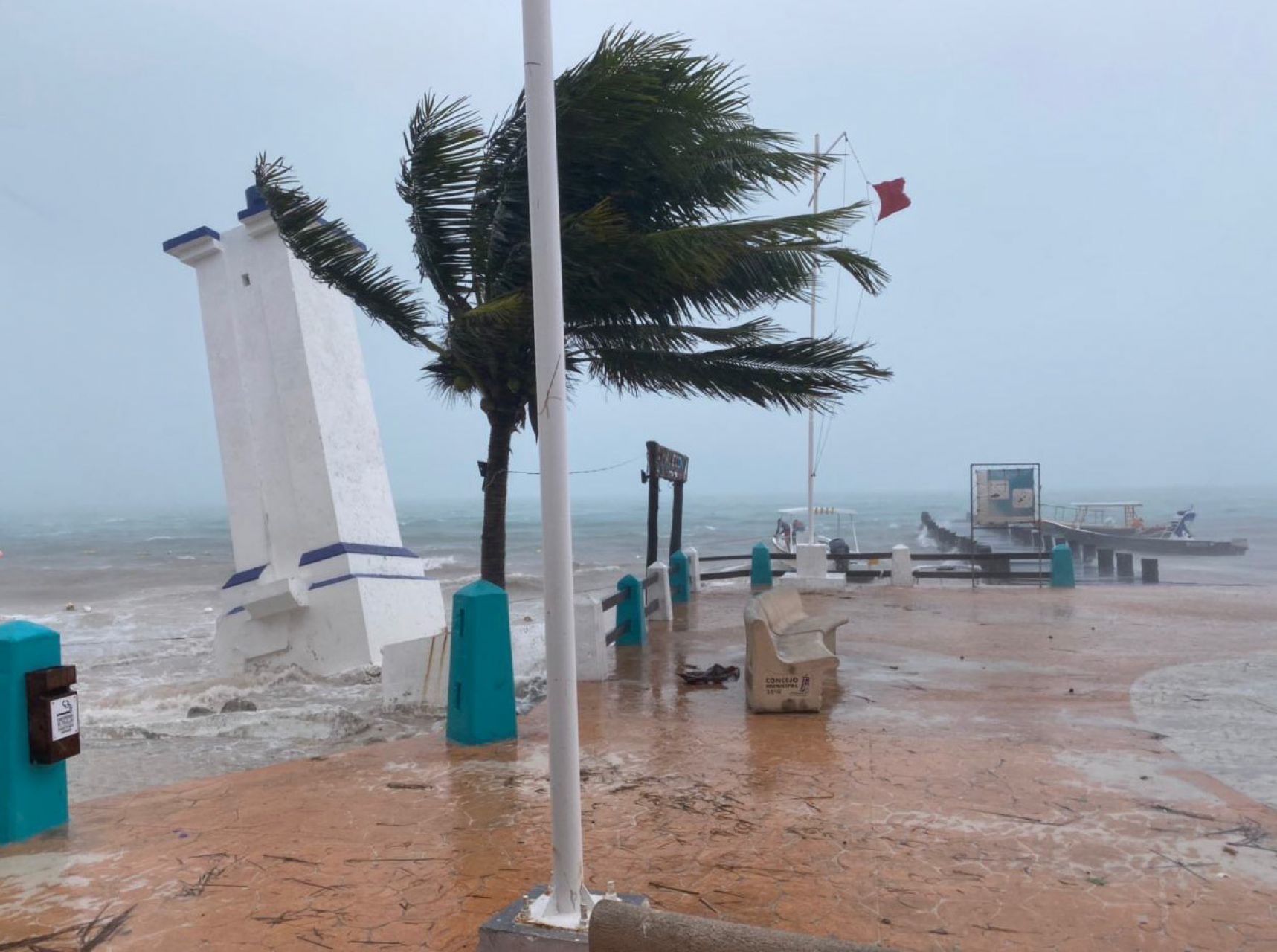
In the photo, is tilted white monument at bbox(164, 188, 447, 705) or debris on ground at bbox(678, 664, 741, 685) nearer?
debris on ground at bbox(678, 664, 741, 685)

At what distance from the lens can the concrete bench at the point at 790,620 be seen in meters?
8.84

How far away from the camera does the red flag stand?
58.8 feet

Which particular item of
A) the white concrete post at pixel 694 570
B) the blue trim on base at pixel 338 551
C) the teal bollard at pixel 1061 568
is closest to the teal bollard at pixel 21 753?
the blue trim on base at pixel 338 551

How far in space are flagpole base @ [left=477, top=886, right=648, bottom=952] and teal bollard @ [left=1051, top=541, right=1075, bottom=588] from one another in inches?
606

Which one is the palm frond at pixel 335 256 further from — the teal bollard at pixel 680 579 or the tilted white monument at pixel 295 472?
the teal bollard at pixel 680 579

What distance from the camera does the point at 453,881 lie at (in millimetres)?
4195

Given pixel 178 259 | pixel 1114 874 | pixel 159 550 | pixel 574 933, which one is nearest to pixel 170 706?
pixel 178 259

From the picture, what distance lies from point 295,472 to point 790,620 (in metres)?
6.34

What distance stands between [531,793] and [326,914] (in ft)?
5.67

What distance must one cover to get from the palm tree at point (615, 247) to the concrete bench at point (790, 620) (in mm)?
2184

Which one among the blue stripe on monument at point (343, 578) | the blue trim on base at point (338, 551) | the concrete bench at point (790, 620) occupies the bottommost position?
the concrete bench at point (790, 620)

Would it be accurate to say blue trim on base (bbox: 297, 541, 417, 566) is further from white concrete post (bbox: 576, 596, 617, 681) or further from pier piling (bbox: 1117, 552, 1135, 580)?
pier piling (bbox: 1117, 552, 1135, 580)

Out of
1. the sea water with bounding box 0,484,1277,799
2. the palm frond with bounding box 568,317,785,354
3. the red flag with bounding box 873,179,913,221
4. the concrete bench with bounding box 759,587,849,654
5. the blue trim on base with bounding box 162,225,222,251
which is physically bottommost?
the sea water with bounding box 0,484,1277,799

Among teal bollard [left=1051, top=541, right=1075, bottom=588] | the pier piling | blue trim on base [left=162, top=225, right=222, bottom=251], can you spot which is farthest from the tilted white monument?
the pier piling
